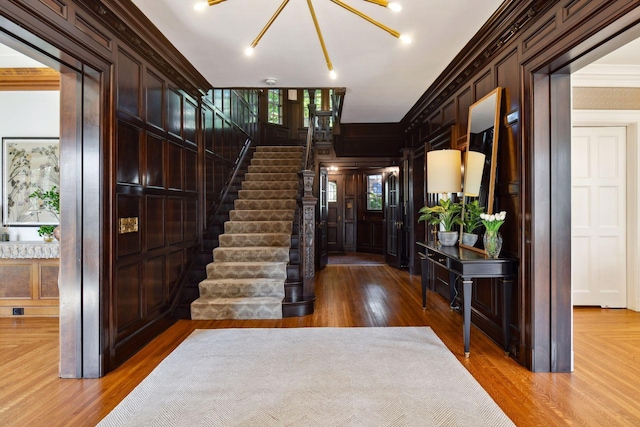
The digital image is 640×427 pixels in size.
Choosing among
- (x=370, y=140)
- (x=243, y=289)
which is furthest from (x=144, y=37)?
(x=370, y=140)

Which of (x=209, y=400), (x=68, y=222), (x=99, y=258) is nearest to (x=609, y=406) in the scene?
(x=209, y=400)

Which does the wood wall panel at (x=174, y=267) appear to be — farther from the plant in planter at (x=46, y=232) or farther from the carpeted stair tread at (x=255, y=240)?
the plant in planter at (x=46, y=232)

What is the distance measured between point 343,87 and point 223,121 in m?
2.15

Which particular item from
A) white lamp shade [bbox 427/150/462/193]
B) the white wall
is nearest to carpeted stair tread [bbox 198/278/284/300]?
white lamp shade [bbox 427/150/462/193]

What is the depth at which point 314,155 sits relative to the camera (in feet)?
23.7

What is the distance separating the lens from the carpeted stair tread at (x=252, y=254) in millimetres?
4512

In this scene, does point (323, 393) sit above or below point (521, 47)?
below

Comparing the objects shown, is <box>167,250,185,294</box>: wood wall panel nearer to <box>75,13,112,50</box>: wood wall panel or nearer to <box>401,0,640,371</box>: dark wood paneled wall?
<box>75,13,112,50</box>: wood wall panel

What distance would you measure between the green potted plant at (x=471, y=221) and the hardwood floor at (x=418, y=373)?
924 millimetres

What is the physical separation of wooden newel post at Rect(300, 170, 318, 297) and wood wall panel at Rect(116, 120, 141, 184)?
1815mm

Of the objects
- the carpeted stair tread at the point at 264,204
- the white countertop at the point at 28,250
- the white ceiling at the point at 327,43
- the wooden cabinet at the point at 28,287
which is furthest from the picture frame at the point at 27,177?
the carpeted stair tread at the point at 264,204

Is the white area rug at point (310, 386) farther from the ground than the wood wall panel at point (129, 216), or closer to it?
closer to it

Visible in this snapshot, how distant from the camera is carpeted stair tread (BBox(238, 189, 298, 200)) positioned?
5957mm

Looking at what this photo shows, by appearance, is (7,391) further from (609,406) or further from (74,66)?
(609,406)
